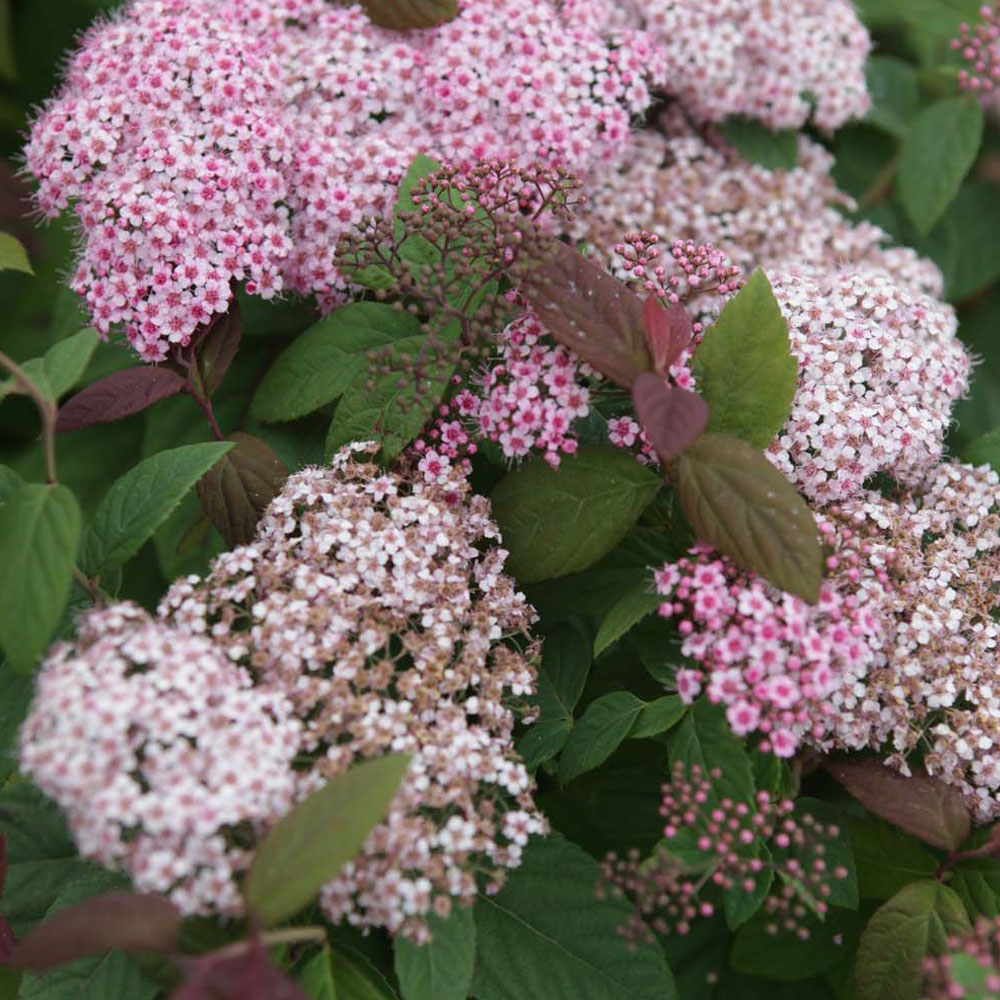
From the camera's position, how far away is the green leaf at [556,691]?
142 centimetres

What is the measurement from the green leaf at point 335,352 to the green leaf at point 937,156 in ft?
3.69

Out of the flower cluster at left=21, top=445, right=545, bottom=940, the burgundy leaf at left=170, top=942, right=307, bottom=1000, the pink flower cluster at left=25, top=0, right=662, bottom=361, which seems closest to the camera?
the burgundy leaf at left=170, top=942, right=307, bottom=1000

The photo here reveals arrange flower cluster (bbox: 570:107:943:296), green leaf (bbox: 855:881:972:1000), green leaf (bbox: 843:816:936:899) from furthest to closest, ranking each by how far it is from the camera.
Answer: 1. flower cluster (bbox: 570:107:943:296)
2. green leaf (bbox: 843:816:936:899)
3. green leaf (bbox: 855:881:972:1000)

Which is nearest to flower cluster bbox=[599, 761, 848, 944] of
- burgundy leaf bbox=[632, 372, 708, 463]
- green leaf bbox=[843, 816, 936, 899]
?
green leaf bbox=[843, 816, 936, 899]

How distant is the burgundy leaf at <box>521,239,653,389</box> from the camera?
1352mm

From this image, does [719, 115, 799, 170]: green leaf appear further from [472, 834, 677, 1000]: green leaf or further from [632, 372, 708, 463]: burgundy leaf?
[472, 834, 677, 1000]: green leaf

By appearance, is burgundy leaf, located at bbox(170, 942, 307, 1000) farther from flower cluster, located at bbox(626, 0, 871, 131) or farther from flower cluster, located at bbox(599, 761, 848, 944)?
flower cluster, located at bbox(626, 0, 871, 131)

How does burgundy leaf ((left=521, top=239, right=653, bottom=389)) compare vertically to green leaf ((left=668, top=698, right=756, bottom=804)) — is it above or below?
above

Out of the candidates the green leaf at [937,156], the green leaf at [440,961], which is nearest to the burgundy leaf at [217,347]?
the green leaf at [440,961]

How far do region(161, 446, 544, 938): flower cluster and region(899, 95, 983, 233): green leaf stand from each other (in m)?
1.23

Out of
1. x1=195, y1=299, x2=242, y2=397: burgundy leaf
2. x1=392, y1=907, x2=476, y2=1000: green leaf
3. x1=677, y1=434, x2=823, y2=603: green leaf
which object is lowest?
x1=392, y1=907, x2=476, y2=1000: green leaf

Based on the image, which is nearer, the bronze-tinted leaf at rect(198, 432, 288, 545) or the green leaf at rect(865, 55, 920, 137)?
the bronze-tinted leaf at rect(198, 432, 288, 545)

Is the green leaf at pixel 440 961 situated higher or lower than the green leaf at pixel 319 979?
higher

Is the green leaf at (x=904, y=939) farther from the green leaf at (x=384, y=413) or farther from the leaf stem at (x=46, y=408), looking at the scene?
the leaf stem at (x=46, y=408)
